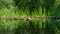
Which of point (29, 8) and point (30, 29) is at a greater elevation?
point (29, 8)

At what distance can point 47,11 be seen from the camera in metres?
27.4

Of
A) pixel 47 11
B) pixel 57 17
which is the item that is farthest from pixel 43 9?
pixel 57 17

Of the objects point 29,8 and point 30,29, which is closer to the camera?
point 30,29

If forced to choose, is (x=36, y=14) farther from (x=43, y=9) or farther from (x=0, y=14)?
(x=0, y=14)

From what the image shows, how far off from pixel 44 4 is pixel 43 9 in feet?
2.33

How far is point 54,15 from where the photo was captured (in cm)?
2688

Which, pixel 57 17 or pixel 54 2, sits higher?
pixel 54 2

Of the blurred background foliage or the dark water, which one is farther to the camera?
the blurred background foliage

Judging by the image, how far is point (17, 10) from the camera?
89.5 ft

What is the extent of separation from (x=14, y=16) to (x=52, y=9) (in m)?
4.93

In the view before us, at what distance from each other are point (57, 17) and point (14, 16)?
5.21m

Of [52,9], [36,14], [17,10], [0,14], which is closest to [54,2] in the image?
[52,9]

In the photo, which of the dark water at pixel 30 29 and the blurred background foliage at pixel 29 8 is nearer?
the dark water at pixel 30 29

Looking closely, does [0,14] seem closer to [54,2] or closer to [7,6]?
[7,6]
